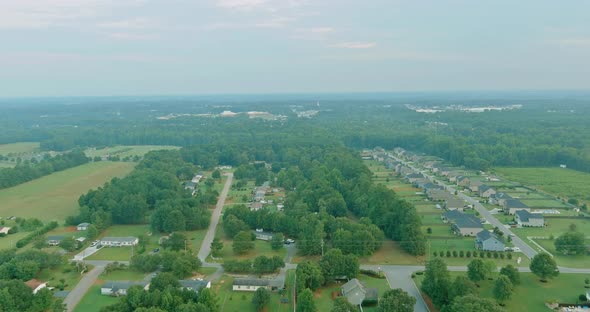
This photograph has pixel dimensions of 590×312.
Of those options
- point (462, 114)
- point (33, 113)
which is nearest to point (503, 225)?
point (462, 114)

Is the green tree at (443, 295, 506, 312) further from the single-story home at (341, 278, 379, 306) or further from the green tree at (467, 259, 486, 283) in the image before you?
the green tree at (467, 259, 486, 283)

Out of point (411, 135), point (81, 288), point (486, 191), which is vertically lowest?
point (81, 288)

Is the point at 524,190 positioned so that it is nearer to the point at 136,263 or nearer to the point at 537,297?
the point at 537,297

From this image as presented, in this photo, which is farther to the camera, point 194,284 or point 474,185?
point 474,185

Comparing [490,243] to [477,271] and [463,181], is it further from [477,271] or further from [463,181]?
[463,181]

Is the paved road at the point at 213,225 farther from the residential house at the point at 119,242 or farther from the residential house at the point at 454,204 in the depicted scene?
the residential house at the point at 454,204

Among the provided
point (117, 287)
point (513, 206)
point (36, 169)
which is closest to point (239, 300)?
point (117, 287)
